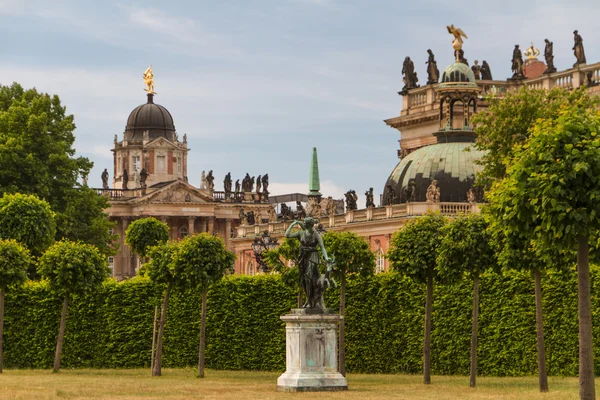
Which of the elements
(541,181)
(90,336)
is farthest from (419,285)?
(541,181)

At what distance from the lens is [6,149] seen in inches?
2704

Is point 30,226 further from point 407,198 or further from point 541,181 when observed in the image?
point 541,181

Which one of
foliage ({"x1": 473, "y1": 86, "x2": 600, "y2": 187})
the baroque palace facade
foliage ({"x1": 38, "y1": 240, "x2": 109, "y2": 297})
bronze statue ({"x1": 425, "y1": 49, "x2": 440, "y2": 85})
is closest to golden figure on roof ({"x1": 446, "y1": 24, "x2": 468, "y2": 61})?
the baroque palace facade

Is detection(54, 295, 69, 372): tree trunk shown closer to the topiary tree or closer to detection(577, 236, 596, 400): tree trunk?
the topiary tree

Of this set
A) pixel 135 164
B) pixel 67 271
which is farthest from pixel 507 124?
pixel 135 164

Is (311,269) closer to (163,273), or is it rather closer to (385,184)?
(163,273)

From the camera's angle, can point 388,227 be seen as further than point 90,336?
Yes

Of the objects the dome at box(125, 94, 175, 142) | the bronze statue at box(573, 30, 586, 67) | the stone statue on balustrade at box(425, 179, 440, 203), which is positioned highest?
the dome at box(125, 94, 175, 142)

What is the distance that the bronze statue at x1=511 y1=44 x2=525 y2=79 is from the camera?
342 feet

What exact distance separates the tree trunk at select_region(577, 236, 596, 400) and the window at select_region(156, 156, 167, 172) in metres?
125

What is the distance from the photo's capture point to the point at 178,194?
14712 cm

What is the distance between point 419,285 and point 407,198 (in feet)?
100

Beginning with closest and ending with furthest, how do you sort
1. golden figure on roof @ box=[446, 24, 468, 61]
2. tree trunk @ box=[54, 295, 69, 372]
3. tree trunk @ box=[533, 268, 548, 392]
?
tree trunk @ box=[533, 268, 548, 392], tree trunk @ box=[54, 295, 69, 372], golden figure on roof @ box=[446, 24, 468, 61]

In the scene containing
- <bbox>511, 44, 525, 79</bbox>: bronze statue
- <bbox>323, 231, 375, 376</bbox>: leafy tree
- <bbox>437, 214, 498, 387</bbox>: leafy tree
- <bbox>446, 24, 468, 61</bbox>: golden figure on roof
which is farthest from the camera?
<bbox>511, 44, 525, 79</bbox>: bronze statue
